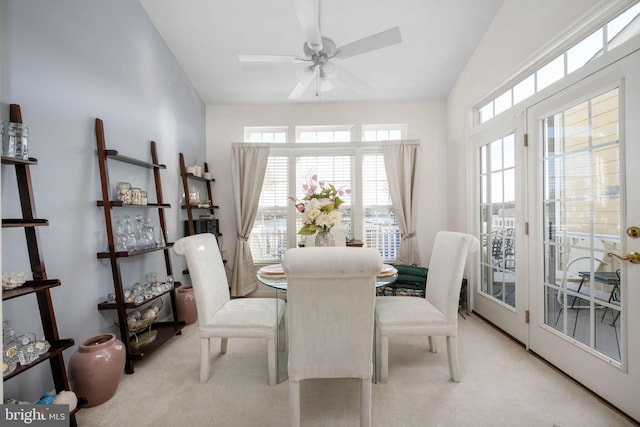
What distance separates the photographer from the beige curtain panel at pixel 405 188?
376 centimetres

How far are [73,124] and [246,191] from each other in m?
2.11

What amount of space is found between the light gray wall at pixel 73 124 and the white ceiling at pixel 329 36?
1.76ft

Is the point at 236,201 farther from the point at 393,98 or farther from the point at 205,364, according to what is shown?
the point at 393,98

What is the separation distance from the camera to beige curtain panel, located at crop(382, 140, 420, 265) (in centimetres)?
376

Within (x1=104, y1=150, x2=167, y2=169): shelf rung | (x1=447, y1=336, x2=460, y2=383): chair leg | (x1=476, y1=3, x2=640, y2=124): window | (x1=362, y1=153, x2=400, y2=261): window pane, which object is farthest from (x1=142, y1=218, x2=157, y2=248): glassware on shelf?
(x1=476, y1=3, x2=640, y2=124): window

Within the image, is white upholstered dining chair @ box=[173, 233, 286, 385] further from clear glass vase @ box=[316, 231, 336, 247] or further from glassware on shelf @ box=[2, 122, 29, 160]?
glassware on shelf @ box=[2, 122, 29, 160]

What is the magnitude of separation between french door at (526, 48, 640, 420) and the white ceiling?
1265 mm

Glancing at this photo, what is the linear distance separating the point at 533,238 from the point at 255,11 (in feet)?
10.4

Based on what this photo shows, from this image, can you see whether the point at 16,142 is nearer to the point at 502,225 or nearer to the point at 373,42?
the point at 373,42

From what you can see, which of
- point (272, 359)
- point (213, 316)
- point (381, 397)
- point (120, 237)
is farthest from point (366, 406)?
point (120, 237)

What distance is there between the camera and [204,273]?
1967 mm

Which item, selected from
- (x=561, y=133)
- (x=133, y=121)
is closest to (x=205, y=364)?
(x=133, y=121)

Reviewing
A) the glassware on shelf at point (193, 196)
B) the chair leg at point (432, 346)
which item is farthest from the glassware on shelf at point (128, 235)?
the chair leg at point (432, 346)

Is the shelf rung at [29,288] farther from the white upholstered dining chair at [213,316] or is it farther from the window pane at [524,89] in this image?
the window pane at [524,89]
